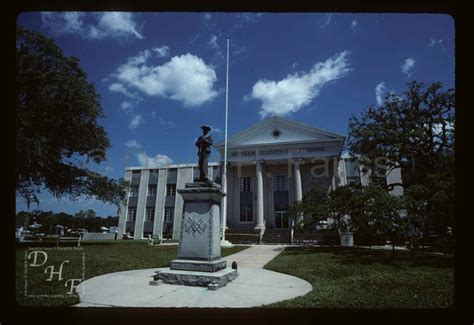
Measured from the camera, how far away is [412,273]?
9.41 m

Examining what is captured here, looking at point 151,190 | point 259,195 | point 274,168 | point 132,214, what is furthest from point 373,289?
point 132,214

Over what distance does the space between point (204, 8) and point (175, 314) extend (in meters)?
4.14

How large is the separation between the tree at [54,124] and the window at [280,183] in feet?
63.1

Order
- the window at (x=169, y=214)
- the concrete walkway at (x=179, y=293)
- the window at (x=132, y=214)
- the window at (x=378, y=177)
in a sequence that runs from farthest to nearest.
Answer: the window at (x=132, y=214), the window at (x=169, y=214), the window at (x=378, y=177), the concrete walkway at (x=179, y=293)

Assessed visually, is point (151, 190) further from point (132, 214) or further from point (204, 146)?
point (204, 146)

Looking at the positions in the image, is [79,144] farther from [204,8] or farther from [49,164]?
[204,8]

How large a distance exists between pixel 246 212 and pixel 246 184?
3.39 meters

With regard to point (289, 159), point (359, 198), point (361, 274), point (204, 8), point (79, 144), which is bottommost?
point (361, 274)

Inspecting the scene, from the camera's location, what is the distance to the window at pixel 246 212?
33.5m

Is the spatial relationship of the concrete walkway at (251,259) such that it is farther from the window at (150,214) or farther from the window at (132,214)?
the window at (132,214)

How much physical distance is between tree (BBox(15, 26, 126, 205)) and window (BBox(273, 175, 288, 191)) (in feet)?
63.1

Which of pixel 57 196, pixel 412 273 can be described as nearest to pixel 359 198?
pixel 412 273

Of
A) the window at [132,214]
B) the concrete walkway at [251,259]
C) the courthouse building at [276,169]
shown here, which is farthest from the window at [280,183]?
the window at [132,214]

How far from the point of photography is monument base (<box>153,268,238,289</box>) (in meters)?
6.45
